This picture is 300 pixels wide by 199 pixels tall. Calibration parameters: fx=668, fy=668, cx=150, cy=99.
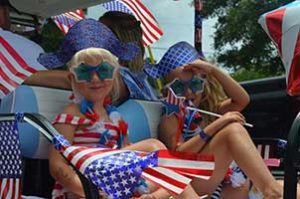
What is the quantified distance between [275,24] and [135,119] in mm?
1109

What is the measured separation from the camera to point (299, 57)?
100 inches

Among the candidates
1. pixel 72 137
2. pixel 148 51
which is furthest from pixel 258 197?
pixel 148 51

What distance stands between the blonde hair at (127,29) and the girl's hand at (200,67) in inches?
16.3

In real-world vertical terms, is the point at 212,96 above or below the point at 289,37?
below

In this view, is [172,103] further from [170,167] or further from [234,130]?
[170,167]

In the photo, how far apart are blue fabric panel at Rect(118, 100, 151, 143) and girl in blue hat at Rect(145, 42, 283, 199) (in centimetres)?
10

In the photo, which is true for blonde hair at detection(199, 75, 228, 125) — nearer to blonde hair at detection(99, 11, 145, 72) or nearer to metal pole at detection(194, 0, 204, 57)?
blonde hair at detection(99, 11, 145, 72)

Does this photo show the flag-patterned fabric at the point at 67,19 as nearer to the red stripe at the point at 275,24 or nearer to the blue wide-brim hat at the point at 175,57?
the blue wide-brim hat at the point at 175,57

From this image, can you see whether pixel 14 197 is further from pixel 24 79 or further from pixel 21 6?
pixel 21 6

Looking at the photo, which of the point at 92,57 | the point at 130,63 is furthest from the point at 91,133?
the point at 130,63

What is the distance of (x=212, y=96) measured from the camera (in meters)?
3.63

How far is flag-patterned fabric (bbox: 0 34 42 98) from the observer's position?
3066 mm

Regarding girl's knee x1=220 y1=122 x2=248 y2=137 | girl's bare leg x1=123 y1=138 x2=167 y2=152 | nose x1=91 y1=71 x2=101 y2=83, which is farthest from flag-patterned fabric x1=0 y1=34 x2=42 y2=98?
girl's knee x1=220 y1=122 x2=248 y2=137

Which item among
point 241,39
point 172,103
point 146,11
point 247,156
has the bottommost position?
point 241,39
